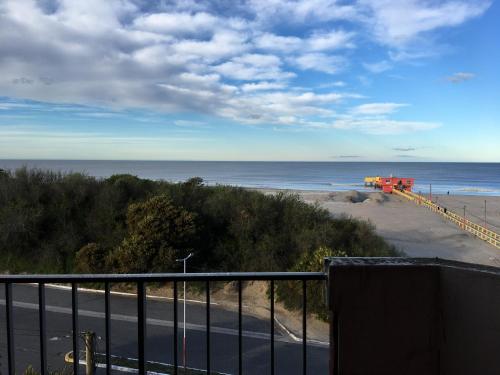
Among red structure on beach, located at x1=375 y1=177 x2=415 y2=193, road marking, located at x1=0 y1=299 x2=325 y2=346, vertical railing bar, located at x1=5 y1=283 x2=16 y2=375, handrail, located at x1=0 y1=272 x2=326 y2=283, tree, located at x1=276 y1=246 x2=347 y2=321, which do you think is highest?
handrail, located at x1=0 y1=272 x2=326 y2=283

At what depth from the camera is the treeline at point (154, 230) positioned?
14.1 meters

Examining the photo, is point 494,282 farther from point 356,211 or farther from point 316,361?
point 356,211

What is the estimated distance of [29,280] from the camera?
7.52ft

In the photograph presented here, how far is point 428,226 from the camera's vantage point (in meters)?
30.4

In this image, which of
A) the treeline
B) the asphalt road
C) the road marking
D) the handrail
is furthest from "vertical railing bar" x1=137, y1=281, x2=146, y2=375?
the treeline

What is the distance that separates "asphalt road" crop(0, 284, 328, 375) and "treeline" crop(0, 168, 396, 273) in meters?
1.89

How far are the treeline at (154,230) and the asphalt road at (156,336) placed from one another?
1893mm

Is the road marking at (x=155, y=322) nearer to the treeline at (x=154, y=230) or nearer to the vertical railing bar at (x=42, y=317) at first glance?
the treeline at (x=154, y=230)

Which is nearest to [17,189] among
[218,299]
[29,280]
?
[218,299]

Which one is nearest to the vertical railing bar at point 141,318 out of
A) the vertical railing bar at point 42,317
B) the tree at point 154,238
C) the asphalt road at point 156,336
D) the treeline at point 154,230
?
the vertical railing bar at point 42,317

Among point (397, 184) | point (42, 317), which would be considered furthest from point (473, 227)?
point (42, 317)

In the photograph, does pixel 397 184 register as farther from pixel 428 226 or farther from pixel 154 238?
pixel 154 238

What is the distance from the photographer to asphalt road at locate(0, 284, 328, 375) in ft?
27.5

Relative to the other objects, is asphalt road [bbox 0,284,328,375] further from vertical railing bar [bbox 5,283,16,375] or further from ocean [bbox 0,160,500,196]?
ocean [bbox 0,160,500,196]
